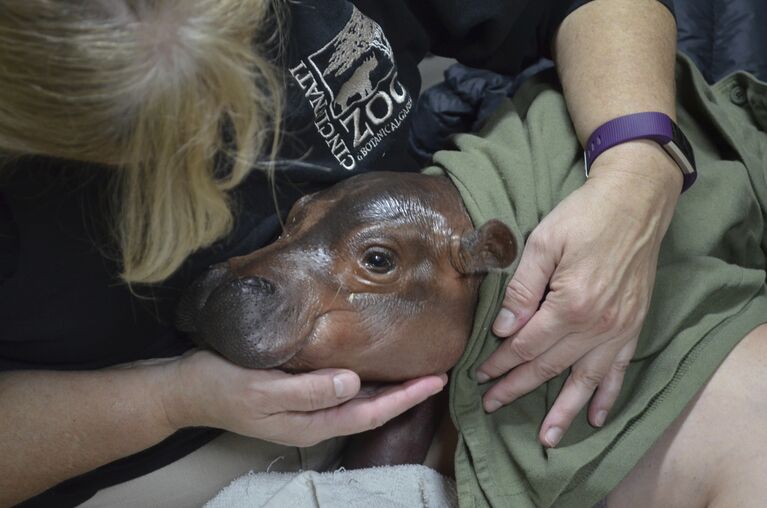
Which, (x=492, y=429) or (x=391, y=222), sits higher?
(x=391, y=222)

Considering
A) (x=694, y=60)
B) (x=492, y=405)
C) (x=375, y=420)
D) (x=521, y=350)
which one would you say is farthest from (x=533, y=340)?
(x=694, y=60)

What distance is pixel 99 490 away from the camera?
3.98 feet

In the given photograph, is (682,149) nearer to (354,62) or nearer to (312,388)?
(354,62)

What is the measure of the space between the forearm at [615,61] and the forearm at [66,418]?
735 millimetres

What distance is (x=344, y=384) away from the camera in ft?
3.10

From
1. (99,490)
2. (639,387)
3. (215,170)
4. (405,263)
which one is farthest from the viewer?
(99,490)

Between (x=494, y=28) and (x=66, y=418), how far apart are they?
33.4 inches

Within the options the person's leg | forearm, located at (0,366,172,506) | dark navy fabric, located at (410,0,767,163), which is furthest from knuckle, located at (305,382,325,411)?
dark navy fabric, located at (410,0,767,163)

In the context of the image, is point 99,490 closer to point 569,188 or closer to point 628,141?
point 569,188

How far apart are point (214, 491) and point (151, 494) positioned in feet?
0.31

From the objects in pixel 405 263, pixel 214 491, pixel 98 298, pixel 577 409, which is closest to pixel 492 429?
pixel 577 409

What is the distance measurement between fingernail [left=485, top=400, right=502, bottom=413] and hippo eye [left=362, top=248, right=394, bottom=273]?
0.26 meters

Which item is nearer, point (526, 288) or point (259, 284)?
point (259, 284)

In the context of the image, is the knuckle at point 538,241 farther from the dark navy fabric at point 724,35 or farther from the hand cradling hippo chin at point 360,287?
the dark navy fabric at point 724,35
